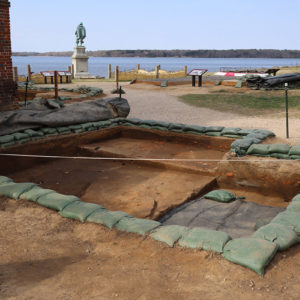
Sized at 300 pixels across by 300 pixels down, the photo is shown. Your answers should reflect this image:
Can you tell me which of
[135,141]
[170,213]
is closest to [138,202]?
[170,213]

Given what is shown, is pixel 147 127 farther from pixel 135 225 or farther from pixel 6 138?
pixel 135 225

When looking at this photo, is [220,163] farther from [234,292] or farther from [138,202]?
[234,292]

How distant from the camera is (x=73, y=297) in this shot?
2525 mm

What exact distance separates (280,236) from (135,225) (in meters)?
1.30

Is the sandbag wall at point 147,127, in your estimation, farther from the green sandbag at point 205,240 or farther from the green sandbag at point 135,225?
the green sandbag at point 205,240

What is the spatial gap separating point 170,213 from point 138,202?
55cm

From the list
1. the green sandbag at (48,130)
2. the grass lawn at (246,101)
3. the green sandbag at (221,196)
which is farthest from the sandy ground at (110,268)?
the grass lawn at (246,101)

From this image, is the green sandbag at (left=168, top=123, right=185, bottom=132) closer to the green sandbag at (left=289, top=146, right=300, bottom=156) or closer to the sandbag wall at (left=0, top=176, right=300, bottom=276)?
the green sandbag at (left=289, top=146, right=300, bottom=156)

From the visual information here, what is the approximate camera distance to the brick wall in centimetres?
828

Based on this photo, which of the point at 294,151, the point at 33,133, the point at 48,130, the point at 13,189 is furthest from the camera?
the point at 48,130

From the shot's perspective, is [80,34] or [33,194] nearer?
[33,194]

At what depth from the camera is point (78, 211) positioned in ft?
12.6

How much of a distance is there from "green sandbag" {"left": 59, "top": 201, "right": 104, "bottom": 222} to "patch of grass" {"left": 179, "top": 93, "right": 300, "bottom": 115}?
973 cm

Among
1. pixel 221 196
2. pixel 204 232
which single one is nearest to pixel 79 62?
pixel 221 196
